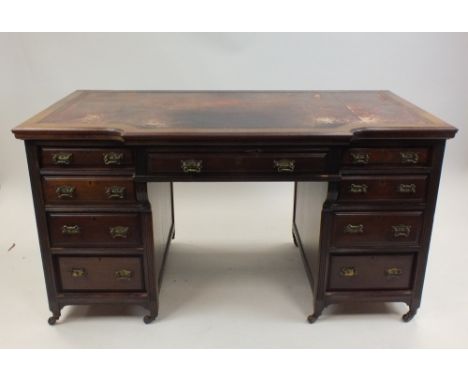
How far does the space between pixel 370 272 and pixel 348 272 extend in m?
0.11

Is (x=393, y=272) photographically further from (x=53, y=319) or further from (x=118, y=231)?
(x=53, y=319)

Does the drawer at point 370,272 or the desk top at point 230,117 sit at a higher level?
the desk top at point 230,117

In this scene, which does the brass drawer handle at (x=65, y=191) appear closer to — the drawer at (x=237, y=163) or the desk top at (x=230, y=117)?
the desk top at (x=230, y=117)

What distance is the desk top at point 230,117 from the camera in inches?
79.8

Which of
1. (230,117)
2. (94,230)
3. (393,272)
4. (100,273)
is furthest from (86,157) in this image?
(393,272)

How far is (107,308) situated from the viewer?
8.20ft

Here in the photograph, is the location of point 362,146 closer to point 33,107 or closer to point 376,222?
point 376,222

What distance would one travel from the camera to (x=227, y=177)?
6.91 feet

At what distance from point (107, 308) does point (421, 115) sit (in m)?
1.84

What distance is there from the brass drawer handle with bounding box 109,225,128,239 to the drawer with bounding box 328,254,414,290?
98 centimetres

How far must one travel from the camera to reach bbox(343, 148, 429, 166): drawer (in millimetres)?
2109

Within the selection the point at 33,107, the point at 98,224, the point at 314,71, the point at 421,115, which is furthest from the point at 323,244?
the point at 33,107

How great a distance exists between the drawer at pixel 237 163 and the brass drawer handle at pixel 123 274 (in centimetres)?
53

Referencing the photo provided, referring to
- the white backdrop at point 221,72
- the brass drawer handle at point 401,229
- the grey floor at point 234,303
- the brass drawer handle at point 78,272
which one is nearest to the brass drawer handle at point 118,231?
the brass drawer handle at point 78,272
